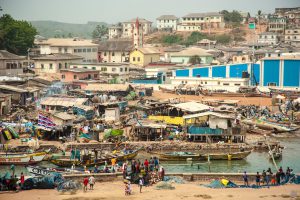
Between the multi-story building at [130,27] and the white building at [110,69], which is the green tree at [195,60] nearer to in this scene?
the white building at [110,69]

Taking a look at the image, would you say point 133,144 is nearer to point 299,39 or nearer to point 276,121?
point 276,121

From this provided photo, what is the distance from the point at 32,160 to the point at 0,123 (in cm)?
560

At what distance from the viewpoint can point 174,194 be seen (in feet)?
57.6

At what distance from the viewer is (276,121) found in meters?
31.1

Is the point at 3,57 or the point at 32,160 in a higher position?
the point at 3,57

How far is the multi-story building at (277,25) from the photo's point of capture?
77.8 m

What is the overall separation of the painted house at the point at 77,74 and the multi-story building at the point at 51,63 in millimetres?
2230

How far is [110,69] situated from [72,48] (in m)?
7.74

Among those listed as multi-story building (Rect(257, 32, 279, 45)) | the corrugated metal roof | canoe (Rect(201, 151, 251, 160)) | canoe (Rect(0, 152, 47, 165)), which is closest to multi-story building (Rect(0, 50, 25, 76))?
the corrugated metal roof

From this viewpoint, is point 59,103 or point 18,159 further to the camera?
point 59,103

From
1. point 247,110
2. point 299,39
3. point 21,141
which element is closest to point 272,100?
point 247,110

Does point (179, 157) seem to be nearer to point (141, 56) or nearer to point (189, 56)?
point (189, 56)

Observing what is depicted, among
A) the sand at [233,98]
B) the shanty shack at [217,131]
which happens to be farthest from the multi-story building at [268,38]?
the shanty shack at [217,131]

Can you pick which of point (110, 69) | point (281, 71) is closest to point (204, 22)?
point (110, 69)
